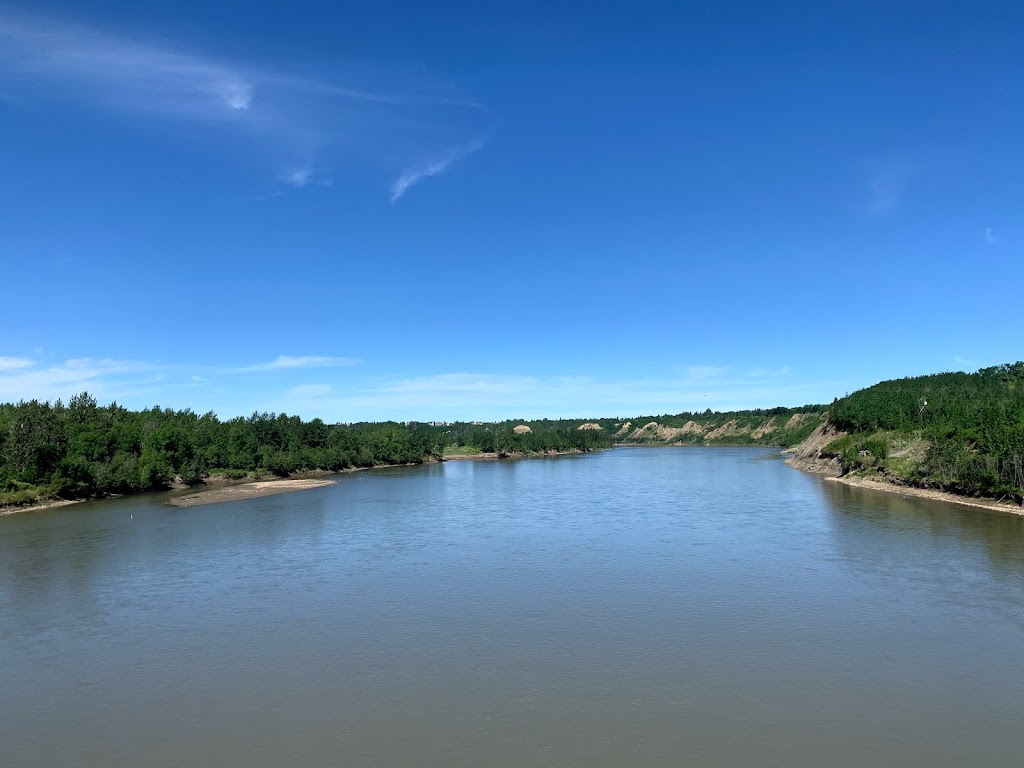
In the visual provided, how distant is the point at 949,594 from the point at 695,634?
9849 mm

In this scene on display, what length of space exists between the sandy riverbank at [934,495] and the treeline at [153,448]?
67021 mm

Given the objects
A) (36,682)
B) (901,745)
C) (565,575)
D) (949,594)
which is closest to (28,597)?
(36,682)

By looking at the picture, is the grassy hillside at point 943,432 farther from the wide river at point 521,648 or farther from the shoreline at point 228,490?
the shoreline at point 228,490

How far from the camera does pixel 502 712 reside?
13.0m

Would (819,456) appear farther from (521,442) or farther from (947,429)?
(521,442)

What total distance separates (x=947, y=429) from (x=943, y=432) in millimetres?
831

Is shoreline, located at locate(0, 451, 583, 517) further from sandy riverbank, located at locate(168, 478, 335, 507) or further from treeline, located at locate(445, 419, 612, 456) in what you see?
treeline, located at locate(445, 419, 612, 456)

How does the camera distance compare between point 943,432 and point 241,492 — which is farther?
point 241,492

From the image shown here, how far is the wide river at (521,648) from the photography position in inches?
465

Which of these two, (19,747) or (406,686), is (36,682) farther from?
(406,686)

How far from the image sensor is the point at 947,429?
54.9 metres

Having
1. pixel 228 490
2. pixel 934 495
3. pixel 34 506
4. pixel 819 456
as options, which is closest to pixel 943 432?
pixel 934 495

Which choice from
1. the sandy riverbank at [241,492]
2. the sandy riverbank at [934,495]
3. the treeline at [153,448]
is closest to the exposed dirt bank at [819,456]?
the sandy riverbank at [934,495]

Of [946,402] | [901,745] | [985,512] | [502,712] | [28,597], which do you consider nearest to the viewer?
[901,745]
